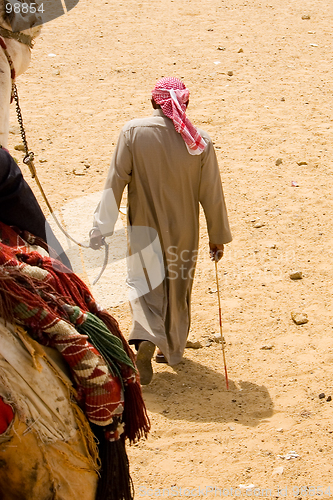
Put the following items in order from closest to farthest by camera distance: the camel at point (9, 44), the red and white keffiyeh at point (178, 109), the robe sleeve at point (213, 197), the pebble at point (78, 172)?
1. the camel at point (9, 44)
2. the red and white keffiyeh at point (178, 109)
3. the robe sleeve at point (213, 197)
4. the pebble at point (78, 172)

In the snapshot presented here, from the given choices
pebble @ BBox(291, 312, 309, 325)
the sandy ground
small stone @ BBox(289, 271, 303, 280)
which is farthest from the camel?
small stone @ BBox(289, 271, 303, 280)

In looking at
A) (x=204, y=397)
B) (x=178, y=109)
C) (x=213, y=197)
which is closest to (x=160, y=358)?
(x=204, y=397)

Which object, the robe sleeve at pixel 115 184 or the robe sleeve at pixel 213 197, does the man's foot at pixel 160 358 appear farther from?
the robe sleeve at pixel 115 184

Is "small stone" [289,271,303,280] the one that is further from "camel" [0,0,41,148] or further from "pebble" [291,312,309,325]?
"camel" [0,0,41,148]

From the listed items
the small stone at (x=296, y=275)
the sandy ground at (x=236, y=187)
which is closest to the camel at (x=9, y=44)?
the sandy ground at (x=236, y=187)

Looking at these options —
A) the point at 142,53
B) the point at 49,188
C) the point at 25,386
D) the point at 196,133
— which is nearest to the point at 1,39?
the point at 25,386

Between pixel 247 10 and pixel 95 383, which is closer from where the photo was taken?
pixel 95 383

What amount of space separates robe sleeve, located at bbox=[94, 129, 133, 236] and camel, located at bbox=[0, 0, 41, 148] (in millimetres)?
1773

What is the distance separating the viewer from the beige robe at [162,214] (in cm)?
416

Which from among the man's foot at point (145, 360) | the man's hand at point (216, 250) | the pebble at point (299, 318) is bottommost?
the pebble at point (299, 318)

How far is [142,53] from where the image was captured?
35.4 feet

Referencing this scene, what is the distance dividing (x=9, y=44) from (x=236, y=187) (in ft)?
16.6

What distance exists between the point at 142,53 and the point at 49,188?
4.51m

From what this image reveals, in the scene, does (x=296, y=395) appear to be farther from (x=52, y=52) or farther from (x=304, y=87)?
(x=52, y=52)
